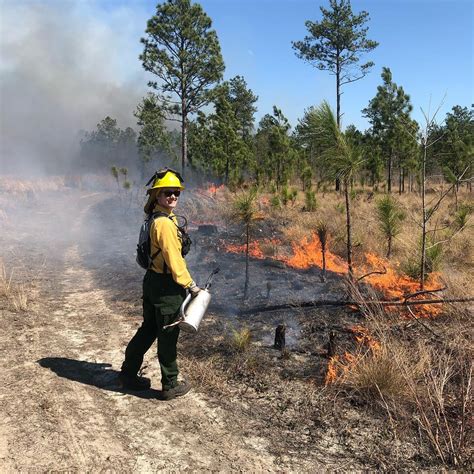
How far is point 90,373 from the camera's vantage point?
3.80m

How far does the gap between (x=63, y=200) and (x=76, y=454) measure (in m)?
23.2

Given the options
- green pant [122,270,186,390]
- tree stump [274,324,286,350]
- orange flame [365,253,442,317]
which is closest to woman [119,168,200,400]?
green pant [122,270,186,390]

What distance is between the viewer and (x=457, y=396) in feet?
10.9

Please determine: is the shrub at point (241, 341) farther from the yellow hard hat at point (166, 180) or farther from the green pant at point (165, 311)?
the yellow hard hat at point (166, 180)

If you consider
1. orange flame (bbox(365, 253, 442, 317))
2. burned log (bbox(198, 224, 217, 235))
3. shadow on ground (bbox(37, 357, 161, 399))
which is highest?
burned log (bbox(198, 224, 217, 235))

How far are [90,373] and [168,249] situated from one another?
1580 millimetres

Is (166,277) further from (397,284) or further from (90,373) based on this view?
(397,284)

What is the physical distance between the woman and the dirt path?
0.97 ft

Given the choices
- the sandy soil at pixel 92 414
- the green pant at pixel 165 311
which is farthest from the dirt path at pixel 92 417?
the green pant at pixel 165 311

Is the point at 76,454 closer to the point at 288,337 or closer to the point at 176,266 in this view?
the point at 176,266

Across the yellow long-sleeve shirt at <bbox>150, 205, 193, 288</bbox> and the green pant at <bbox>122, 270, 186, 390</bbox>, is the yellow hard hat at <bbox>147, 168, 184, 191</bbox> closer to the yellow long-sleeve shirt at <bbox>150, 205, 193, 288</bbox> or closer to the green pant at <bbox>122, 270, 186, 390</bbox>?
the yellow long-sleeve shirt at <bbox>150, 205, 193, 288</bbox>

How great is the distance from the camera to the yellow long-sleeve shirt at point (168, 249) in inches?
126

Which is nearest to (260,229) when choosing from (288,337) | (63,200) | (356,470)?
(288,337)

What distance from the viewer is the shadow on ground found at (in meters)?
3.51
